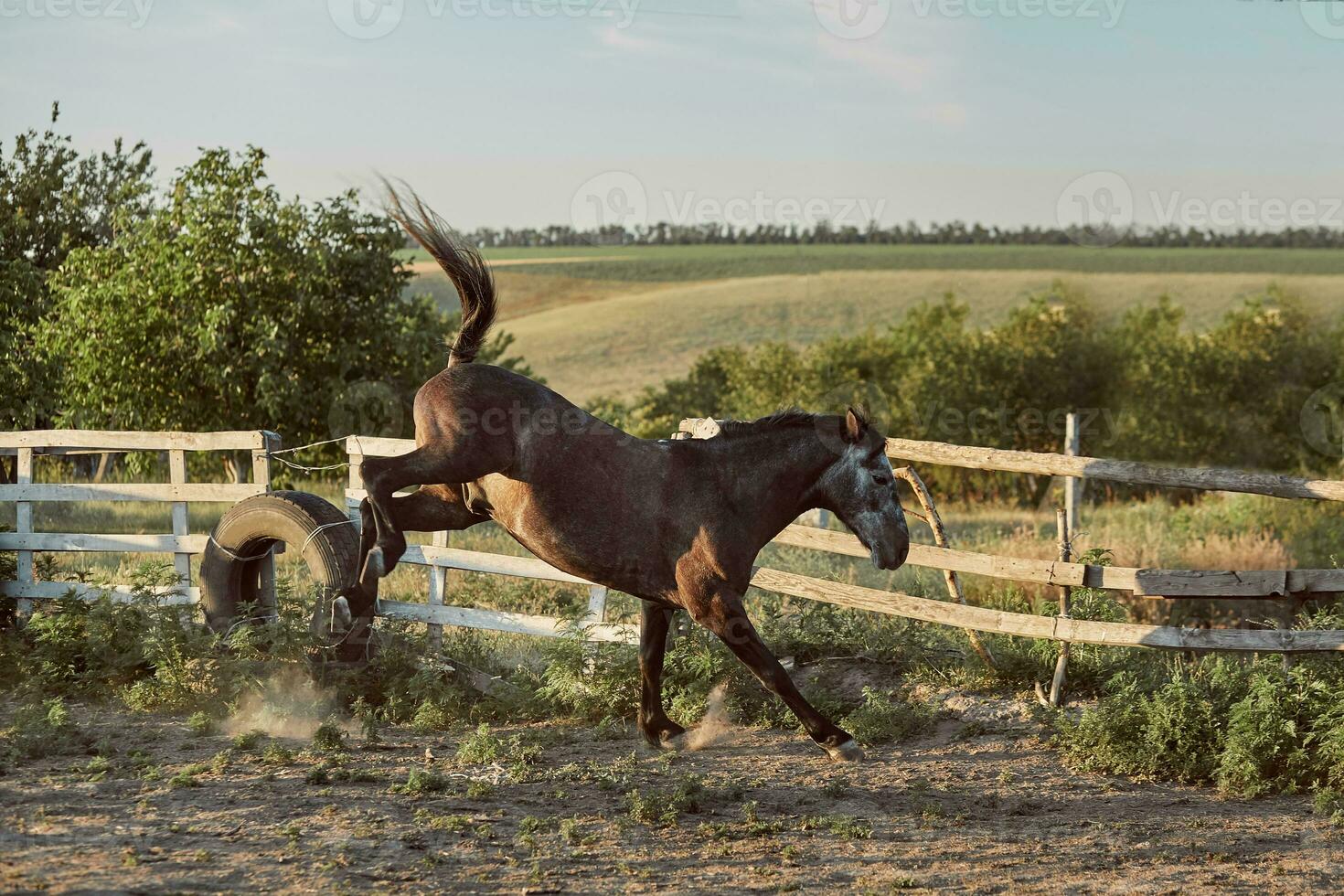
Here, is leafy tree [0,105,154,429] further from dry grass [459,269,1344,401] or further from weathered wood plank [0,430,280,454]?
dry grass [459,269,1344,401]

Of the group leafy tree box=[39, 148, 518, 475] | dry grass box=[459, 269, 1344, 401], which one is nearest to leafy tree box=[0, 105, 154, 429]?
leafy tree box=[39, 148, 518, 475]

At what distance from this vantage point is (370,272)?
22.9 metres

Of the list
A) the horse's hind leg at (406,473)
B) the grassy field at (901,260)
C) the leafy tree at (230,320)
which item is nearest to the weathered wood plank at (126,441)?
the horse's hind leg at (406,473)

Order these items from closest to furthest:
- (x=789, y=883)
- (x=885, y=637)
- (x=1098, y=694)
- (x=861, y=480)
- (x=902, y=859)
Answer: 1. (x=789, y=883)
2. (x=902, y=859)
3. (x=861, y=480)
4. (x=1098, y=694)
5. (x=885, y=637)

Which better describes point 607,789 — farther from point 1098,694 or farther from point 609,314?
point 609,314

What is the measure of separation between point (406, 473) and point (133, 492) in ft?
15.1

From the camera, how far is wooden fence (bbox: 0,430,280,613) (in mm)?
8773

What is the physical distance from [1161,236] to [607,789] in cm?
8613

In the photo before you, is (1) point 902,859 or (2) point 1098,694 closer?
(1) point 902,859

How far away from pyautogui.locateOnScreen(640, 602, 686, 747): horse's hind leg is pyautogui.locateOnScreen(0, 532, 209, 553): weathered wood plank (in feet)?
12.8

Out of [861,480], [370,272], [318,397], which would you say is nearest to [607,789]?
[861,480]

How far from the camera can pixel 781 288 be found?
72.1 m

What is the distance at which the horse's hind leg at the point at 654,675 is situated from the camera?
21.2ft

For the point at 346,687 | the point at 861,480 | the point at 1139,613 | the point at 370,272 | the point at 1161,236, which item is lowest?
the point at 1139,613
